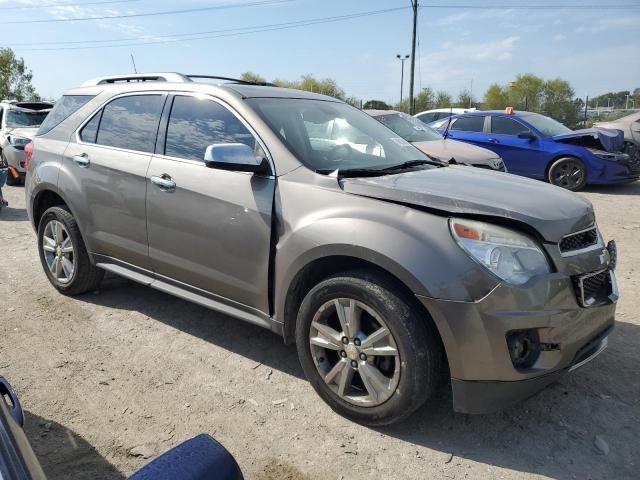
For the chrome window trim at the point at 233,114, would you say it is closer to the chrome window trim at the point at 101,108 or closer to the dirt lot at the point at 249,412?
the chrome window trim at the point at 101,108

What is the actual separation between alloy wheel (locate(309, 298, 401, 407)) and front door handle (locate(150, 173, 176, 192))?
4.46 feet

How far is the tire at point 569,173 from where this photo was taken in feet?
33.7

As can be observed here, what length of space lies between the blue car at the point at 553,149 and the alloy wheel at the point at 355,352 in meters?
8.83

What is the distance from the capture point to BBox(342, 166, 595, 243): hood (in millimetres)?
2562

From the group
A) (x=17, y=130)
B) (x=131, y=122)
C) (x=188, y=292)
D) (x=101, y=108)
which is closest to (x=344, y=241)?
(x=188, y=292)

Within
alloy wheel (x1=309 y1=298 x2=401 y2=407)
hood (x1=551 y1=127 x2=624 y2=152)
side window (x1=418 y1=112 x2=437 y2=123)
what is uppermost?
side window (x1=418 y1=112 x2=437 y2=123)

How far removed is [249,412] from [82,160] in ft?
8.02

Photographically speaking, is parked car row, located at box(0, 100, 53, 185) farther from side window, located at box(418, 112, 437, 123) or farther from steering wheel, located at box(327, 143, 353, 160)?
side window, located at box(418, 112, 437, 123)

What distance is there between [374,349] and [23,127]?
11.4 m

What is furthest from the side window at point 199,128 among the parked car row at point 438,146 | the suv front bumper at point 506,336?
the parked car row at point 438,146

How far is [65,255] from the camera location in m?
4.54

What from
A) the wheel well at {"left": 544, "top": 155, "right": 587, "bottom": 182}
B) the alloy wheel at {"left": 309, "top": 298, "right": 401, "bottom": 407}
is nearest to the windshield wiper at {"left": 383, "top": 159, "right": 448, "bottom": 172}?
the alloy wheel at {"left": 309, "top": 298, "right": 401, "bottom": 407}

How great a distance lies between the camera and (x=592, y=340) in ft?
8.95

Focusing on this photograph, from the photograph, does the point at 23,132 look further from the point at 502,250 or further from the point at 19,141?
the point at 502,250
